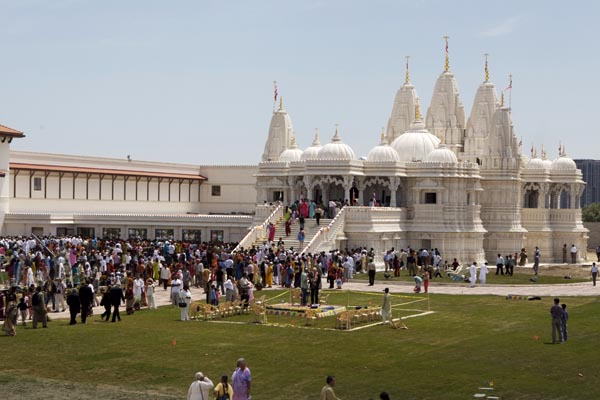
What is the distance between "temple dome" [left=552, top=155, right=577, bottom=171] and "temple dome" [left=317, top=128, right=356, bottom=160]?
19909 mm

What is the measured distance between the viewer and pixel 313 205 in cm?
6369

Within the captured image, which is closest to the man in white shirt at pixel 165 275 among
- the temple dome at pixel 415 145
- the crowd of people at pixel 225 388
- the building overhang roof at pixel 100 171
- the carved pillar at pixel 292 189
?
the carved pillar at pixel 292 189

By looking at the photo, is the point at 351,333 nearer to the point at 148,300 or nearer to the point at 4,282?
the point at 148,300

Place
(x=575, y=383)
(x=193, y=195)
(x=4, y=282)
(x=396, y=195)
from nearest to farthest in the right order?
(x=575, y=383)
(x=4, y=282)
(x=396, y=195)
(x=193, y=195)

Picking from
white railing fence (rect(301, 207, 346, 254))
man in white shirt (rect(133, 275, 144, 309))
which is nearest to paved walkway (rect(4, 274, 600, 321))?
man in white shirt (rect(133, 275, 144, 309))

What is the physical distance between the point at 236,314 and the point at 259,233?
898 inches

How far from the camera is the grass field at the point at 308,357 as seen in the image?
993 inches

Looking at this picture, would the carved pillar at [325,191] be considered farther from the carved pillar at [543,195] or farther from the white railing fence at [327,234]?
the carved pillar at [543,195]

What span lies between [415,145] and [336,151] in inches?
294

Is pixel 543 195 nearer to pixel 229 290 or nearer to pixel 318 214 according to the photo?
pixel 318 214

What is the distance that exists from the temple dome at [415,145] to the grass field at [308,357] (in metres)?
34.3

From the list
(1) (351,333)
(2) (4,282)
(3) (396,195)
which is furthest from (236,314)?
(3) (396,195)

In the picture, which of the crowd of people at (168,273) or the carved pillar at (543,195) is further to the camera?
the carved pillar at (543,195)

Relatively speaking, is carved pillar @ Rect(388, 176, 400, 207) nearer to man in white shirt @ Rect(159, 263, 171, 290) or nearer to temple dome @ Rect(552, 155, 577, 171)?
temple dome @ Rect(552, 155, 577, 171)
